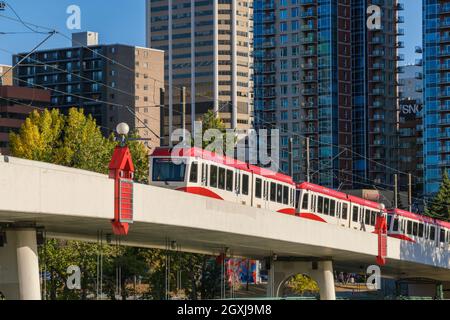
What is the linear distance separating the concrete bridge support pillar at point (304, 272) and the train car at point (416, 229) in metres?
8.54

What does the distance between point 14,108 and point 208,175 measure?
13607 centimetres

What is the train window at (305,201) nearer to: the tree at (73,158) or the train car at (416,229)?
the tree at (73,158)

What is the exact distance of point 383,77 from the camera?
193 metres

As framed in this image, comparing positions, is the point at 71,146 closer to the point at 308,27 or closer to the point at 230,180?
the point at 230,180

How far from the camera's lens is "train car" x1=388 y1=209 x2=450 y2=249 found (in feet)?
261

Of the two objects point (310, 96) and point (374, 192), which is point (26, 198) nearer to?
point (374, 192)

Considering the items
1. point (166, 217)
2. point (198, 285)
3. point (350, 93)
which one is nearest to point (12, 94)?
point (350, 93)

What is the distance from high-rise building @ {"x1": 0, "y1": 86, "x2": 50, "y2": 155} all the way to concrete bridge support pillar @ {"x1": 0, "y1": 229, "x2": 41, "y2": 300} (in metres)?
142

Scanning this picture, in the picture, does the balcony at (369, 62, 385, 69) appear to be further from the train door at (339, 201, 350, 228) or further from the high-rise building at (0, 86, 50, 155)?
the train door at (339, 201, 350, 228)

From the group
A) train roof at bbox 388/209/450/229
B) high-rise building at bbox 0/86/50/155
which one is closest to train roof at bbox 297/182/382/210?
train roof at bbox 388/209/450/229

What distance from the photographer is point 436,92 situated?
17588 cm

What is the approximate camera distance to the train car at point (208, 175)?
51.6 metres

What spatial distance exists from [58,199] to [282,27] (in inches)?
6367

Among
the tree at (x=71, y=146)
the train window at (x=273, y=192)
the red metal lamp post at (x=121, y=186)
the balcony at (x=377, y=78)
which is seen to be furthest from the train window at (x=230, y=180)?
the balcony at (x=377, y=78)
